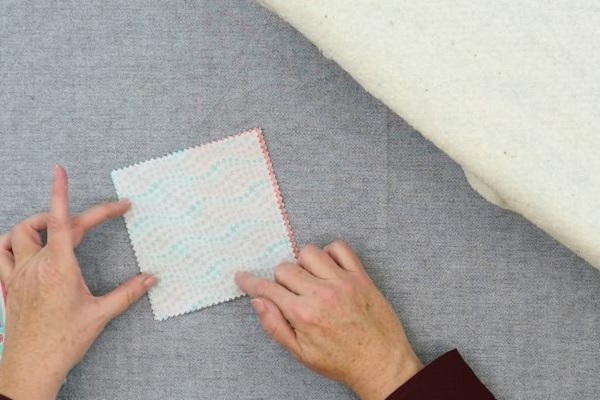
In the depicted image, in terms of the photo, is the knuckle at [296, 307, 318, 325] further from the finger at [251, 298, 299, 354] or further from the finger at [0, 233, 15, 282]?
the finger at [0, 233, 15, 282]

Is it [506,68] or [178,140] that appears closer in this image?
[506,68]

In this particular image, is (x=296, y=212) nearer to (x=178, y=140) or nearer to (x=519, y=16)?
(x=178, y=140)

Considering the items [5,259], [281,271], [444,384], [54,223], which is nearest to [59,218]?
[54,223]

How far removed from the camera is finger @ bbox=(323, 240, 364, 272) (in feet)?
3.03

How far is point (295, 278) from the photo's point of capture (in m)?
0.90

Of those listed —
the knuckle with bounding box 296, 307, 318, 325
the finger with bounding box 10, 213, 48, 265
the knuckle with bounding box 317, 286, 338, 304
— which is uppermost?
the knuckle with bounding box 317, 286, 338, 304

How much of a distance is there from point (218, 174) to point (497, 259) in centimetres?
44

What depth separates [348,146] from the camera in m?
0.97

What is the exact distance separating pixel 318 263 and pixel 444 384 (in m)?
0.24

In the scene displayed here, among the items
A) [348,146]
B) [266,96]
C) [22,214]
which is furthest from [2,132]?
[348,146]

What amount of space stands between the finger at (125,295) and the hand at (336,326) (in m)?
0.16

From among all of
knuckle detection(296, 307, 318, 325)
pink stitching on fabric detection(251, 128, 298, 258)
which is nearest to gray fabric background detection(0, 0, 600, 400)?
pink stitching on fabric detection(251, 128, 298, 258)

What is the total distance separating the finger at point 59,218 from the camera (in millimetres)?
890

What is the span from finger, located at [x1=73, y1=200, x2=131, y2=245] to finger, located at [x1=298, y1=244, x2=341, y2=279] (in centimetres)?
27
